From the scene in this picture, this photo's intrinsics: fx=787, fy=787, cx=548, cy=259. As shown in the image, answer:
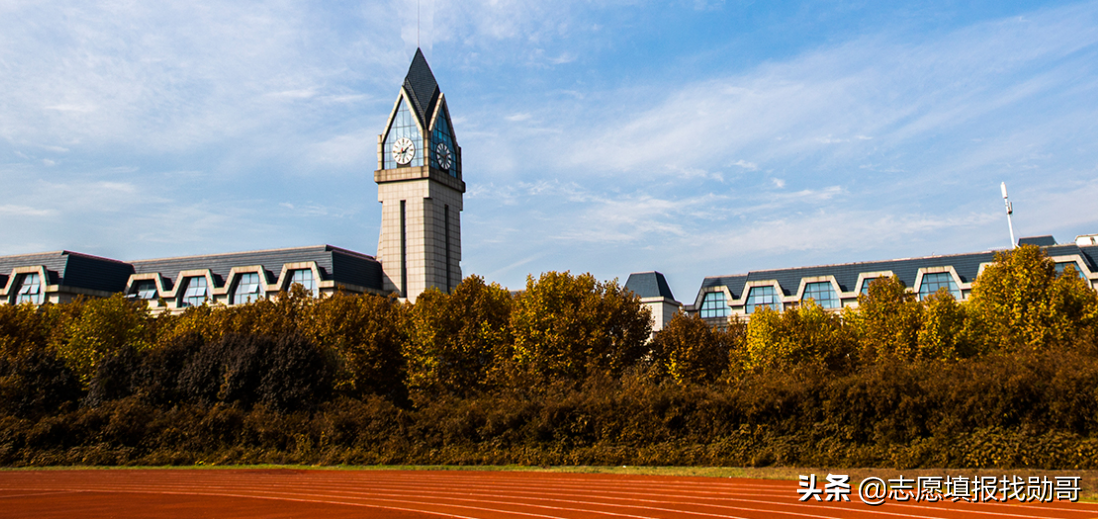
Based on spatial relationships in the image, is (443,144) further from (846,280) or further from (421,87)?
(846,280)

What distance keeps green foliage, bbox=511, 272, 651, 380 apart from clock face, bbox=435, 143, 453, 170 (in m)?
39.0

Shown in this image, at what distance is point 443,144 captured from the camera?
75.9 meters

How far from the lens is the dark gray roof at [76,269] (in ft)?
236

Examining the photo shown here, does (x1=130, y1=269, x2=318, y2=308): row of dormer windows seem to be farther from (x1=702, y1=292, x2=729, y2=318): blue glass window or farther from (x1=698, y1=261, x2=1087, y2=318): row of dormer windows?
(x1=698, y1=261, x2=1087, y2=318): row of dormer windows

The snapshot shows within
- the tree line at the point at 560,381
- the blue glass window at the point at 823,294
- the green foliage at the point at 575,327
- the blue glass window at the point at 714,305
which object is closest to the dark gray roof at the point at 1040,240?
the blue glass window at the point at 823,294

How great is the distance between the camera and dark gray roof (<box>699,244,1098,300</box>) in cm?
6938

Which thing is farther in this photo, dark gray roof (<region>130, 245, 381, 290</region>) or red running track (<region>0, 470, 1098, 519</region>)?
dark gray roof (<region>130, 245, 381, 290</region>)

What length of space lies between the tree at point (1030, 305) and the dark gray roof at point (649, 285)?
1610 inches

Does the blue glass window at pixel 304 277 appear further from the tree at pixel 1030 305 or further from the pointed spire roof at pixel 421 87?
the tree at pixel 1030 305

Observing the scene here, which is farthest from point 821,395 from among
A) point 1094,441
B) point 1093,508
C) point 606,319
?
point 606,319

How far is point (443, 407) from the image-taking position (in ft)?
87.6

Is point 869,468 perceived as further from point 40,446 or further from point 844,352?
point 40,446

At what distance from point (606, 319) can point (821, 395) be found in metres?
15.7

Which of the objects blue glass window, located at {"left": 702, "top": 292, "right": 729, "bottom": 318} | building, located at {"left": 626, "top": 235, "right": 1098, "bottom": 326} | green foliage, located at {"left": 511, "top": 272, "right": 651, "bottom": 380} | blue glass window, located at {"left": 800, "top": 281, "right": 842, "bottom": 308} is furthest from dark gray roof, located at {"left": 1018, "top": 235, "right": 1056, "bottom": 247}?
green foliage, located at {"left": 511, "top": 272, "right": 651, "bottom": 380}
